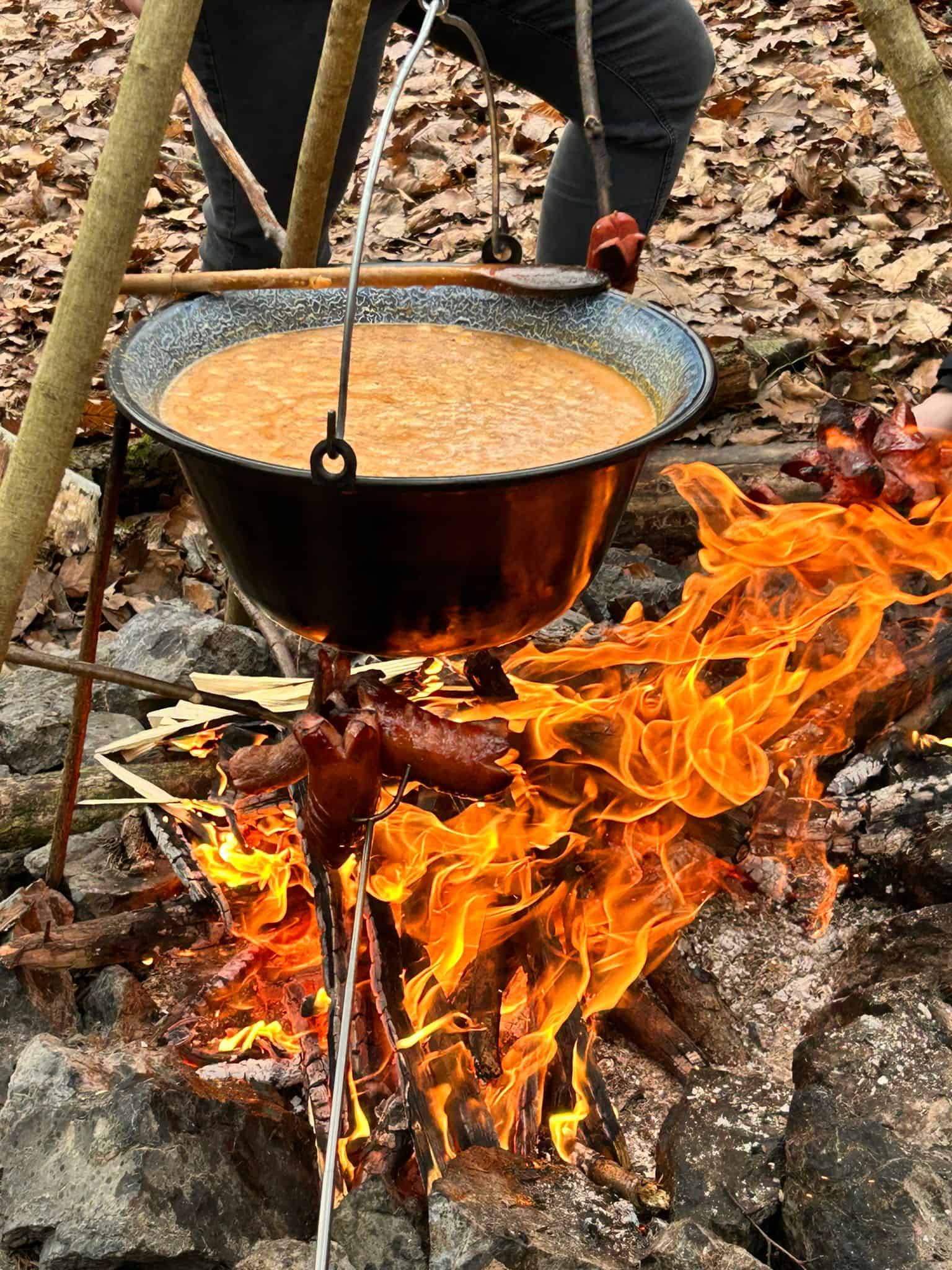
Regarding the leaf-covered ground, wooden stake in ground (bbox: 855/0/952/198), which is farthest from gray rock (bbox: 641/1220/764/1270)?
the leaf-covered ground

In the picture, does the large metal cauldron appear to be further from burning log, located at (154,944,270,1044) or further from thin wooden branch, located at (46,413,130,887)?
burning log, located at (154,944,270,1044)

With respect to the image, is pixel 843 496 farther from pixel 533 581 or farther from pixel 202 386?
pixel 202 386

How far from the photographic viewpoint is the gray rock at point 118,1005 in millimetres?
2492

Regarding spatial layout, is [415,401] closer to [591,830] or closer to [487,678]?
[487,678]

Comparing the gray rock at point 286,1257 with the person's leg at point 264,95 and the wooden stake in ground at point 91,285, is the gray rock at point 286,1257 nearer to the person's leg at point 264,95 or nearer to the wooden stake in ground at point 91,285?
the wooden stake in ground at point 91,285

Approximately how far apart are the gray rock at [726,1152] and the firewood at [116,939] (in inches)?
45.3

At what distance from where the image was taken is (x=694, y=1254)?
1.77m

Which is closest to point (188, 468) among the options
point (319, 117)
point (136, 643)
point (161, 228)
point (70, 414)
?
point (70, 414)

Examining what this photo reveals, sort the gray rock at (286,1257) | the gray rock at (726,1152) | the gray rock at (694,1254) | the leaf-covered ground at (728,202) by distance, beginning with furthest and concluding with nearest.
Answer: the leaf-covered ground at (728,202) → the gray rock at (726,1152) → the gray rock at (286,1257) → the gray rock at (694,1254)

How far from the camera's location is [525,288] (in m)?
2.22

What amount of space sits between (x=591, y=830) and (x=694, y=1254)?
3.32ft

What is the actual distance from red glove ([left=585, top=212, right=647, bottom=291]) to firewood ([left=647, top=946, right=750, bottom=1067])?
1497 mm

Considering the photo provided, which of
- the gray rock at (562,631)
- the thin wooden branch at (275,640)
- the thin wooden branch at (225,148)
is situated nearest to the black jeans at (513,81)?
the thin wooden branch at (225,148)

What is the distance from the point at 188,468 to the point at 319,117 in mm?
979
